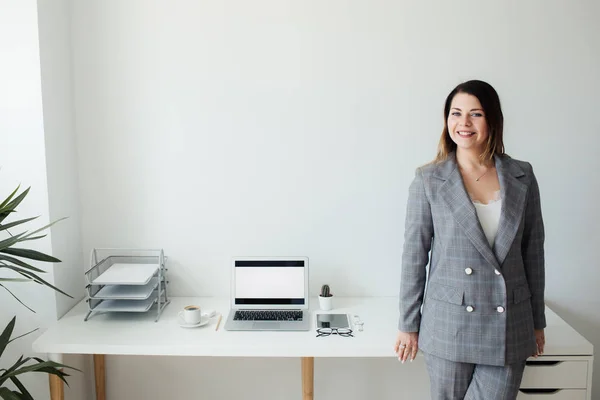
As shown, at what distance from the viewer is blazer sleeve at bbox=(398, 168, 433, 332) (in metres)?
1.77

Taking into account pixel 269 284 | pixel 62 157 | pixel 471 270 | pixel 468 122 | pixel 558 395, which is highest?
pixel 468 122

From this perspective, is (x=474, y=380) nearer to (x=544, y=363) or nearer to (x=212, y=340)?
(x=544, y=363)

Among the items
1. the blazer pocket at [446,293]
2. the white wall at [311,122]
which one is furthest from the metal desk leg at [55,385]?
the blazer pocket at [446,293]

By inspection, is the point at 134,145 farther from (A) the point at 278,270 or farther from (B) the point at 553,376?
(B) the point at 553,376

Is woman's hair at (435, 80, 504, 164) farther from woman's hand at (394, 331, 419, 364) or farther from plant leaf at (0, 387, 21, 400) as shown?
plant leaf at (0, 387, 21, 400)

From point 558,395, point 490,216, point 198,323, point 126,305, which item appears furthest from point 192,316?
point 558,395

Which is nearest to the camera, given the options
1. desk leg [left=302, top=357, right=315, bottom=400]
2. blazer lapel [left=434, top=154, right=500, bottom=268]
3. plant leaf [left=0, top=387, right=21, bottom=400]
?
plant leaf [left=0, top=387, right=21, bottom=400]

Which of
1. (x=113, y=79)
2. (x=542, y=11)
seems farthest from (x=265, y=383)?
(x=542, y=11)

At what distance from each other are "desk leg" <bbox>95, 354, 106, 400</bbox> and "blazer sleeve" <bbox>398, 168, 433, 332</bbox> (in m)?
1.35

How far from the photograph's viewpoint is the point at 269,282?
7.18 feet

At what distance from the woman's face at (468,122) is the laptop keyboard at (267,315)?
91cm

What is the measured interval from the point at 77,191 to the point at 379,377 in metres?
1.53

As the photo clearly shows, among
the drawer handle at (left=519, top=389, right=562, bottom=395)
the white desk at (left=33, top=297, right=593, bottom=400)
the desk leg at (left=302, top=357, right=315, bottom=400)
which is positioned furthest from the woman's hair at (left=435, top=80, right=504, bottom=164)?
the desk leg at (left=302, top=357, right=315, bottom=400)

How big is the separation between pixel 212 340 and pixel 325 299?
0.51 m
